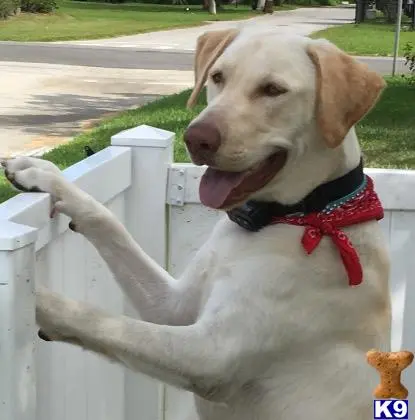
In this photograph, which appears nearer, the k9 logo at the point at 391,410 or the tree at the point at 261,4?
the k9 logo at the point at 391,410

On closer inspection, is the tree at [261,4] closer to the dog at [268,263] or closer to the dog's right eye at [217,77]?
the dog's right eye at [217,77]

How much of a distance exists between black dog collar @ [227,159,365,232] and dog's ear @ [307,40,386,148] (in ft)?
0.56

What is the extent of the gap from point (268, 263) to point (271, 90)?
55 cm

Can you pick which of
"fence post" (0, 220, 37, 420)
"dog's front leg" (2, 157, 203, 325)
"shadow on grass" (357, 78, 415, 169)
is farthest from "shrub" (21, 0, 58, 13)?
"fence post" (0, 220, 37, 420)

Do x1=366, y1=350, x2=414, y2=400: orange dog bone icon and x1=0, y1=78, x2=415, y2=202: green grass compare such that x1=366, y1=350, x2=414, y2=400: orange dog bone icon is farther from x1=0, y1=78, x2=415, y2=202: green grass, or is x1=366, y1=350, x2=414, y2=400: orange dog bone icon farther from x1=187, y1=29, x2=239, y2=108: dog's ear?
x1=0, y1=78, x2=415, y2=202: green grass

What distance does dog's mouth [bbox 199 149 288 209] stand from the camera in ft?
9.12

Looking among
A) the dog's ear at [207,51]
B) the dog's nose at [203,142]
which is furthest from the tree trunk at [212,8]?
the dog's nose at [203,142]

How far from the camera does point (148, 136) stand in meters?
3.66

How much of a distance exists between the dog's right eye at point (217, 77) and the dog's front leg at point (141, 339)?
83 centimetres

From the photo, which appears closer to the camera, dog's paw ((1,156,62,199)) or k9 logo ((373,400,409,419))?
k9 logo ((373,400,409,419))

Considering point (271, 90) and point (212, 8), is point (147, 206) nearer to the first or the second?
point (271, 90)

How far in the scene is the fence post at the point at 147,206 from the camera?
3646 mm

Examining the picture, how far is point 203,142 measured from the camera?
2.68 meters

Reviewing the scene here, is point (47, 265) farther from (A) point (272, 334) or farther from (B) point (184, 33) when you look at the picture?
(B) point (184, 33)
